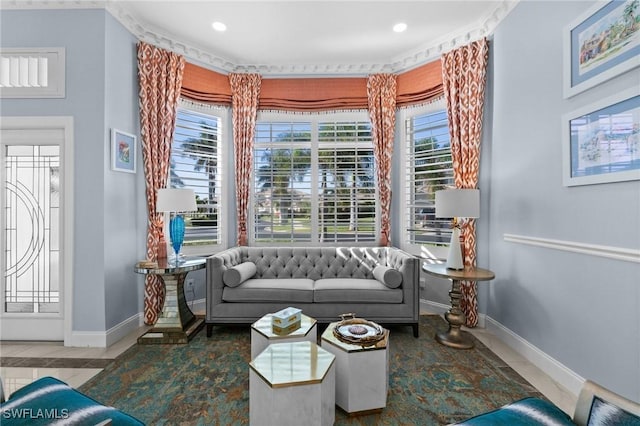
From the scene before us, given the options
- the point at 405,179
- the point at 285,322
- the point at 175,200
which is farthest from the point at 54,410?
the point at 405,179

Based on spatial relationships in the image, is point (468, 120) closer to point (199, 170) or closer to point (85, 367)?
point (199, 170)

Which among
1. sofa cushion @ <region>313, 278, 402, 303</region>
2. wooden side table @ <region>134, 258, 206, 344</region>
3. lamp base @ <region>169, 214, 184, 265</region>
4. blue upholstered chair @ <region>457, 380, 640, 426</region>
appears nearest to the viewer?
blue upholstered chair @ <region>457, 380, 640, 426</region>

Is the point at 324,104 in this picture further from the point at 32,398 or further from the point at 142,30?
the point at 32,398

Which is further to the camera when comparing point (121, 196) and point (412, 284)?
point (121, 196)

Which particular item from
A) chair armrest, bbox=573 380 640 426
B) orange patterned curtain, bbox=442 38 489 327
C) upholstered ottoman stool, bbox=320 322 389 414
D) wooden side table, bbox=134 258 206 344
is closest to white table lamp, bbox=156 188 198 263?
wooden side table, bbox=134 258 206 344

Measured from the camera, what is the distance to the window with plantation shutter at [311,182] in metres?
4.52

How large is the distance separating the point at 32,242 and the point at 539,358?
205 inches

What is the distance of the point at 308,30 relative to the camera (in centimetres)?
362

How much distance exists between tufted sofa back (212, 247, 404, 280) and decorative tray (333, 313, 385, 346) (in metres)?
1.51

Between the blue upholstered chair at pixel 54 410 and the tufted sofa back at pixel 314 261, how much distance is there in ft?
7.67

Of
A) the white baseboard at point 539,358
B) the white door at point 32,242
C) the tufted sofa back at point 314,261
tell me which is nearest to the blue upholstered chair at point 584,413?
the white baseboard at point 539,358

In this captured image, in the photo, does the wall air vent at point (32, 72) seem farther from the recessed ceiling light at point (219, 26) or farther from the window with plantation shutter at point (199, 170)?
the recessed ceiling light at point (219, 26)

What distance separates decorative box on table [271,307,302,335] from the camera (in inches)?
94.2

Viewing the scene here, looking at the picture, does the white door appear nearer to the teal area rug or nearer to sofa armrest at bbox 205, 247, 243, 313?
the teal area rug
